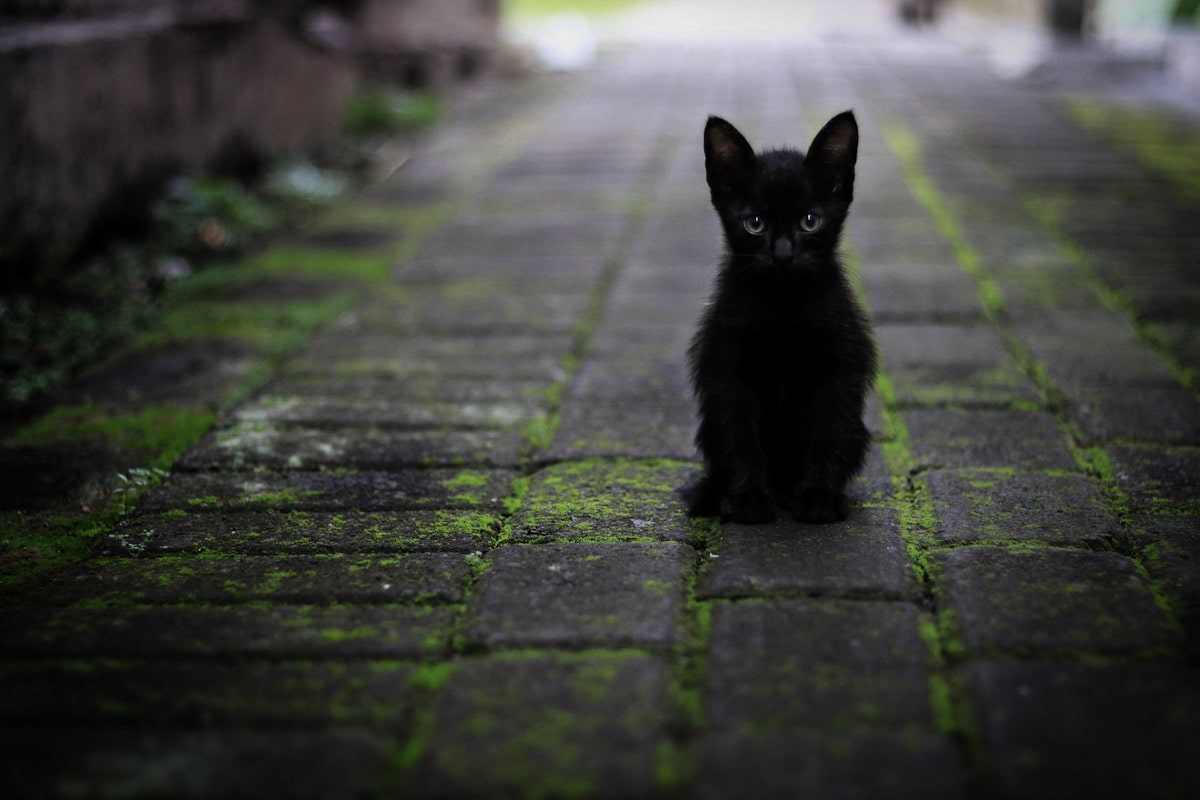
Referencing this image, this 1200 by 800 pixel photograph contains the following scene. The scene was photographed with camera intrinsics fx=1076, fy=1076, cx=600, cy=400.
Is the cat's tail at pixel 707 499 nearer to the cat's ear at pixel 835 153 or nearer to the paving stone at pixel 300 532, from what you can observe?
the paving stone at pixel 300 532

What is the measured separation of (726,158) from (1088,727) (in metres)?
1.31

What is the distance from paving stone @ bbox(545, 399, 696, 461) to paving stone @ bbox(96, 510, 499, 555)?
44 cm

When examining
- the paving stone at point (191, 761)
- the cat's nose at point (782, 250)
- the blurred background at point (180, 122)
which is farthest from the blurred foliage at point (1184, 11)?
the paving stone at point (191, 761)

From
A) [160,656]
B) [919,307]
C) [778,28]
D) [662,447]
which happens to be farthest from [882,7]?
[160,656]

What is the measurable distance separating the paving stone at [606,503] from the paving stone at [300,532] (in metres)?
0.12

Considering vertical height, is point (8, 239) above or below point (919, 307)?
above

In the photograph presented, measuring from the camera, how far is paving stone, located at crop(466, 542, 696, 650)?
6.03 feet

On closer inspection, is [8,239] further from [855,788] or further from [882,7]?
[882,7]

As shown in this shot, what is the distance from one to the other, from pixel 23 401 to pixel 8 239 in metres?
1.15

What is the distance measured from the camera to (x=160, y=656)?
181 centimetres

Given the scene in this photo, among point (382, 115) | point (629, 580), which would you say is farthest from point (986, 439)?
point (382, 115)

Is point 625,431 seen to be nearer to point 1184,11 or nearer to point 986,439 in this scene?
point 986,439

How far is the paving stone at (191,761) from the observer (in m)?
1.46

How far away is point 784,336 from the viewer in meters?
2.28
